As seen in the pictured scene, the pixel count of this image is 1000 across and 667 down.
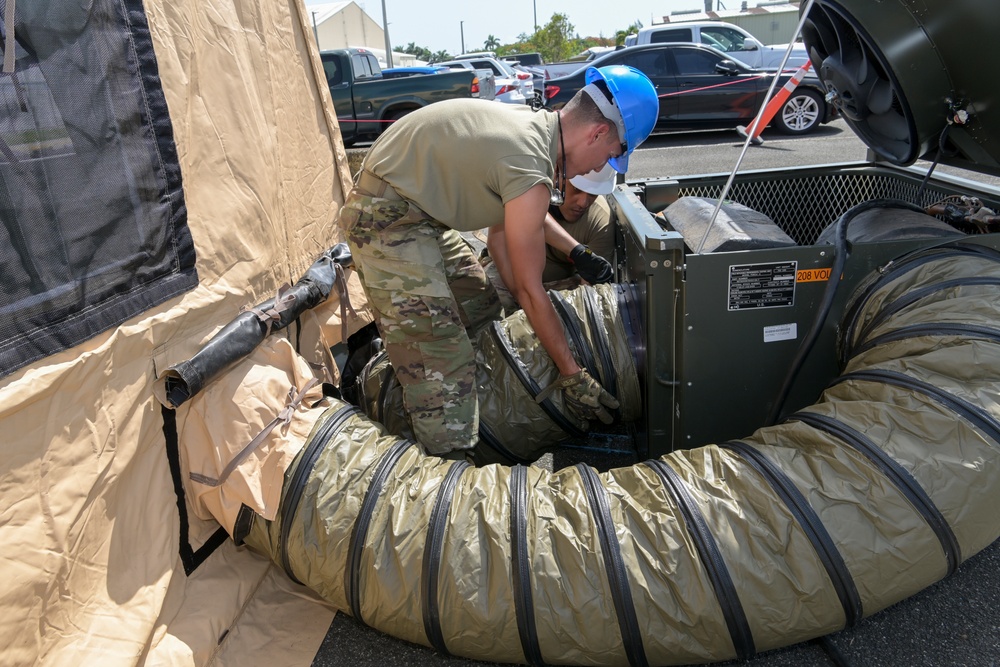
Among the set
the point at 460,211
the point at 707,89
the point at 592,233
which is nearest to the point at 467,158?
the point at 460,211

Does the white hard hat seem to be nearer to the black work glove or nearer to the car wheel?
the black work glove

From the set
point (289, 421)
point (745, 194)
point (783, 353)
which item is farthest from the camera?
point (745, 194)

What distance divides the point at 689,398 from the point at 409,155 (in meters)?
1.47

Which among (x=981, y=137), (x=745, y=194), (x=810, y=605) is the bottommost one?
(x=810, y=605)

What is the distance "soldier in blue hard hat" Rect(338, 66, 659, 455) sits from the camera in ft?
8.38

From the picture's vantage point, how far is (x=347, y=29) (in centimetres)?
4228

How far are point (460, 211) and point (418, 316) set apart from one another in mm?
467

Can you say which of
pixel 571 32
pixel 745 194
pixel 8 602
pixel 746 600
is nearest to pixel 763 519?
pixel 746 600

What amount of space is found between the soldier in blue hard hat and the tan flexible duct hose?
2.17 feet

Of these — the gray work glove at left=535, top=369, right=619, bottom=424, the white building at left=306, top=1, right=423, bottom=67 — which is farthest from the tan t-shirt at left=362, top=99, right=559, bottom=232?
the white building at left=306, top=1, right=423, bottom=67

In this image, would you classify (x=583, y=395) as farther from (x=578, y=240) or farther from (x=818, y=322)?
(x=578, y=240)

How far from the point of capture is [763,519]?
195cm

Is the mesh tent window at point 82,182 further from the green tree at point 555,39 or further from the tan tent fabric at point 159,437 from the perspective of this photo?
the green tree at point 555,39

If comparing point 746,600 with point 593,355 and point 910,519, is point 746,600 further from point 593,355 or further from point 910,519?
point 593,355
